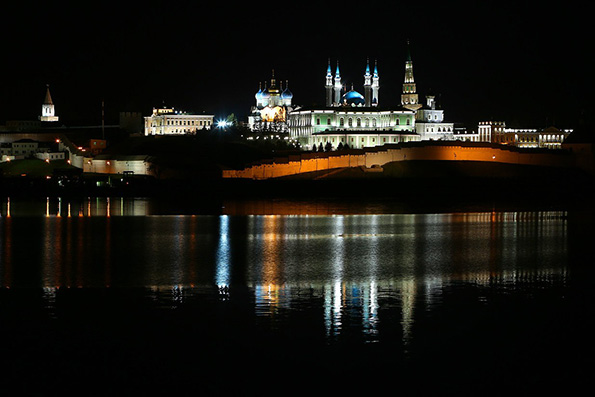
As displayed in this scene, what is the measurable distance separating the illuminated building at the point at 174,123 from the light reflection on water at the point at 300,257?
162ft

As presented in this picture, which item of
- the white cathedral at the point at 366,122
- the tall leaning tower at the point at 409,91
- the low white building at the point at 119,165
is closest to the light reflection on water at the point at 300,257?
the low white building at the point at 119,165

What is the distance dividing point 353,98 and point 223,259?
2477 inches

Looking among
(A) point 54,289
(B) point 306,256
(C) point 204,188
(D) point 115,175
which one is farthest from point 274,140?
(A) point 54,289

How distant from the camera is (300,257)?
77.0ft

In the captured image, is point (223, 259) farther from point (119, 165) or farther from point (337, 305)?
point (119, 165)

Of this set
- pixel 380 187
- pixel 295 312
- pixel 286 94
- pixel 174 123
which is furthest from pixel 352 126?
pixel 295 312

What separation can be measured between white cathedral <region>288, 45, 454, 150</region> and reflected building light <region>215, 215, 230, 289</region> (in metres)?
40.2

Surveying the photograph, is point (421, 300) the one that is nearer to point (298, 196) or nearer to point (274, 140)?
point (298, 196)

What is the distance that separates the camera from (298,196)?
46.7 meters

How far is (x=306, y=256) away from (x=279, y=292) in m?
5.58

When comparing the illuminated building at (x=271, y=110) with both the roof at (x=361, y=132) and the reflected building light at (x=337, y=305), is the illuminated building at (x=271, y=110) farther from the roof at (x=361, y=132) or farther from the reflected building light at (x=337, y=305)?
the reflected building light at (x=337, y=305)

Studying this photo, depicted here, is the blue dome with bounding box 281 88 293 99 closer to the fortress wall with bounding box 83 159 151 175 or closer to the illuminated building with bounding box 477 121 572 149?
the illuminated building with bounding box 477 121 572 149

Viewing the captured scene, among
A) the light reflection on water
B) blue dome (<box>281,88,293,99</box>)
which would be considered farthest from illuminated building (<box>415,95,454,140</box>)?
the light reflection on water

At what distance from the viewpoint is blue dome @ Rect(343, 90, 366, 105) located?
84.6m
